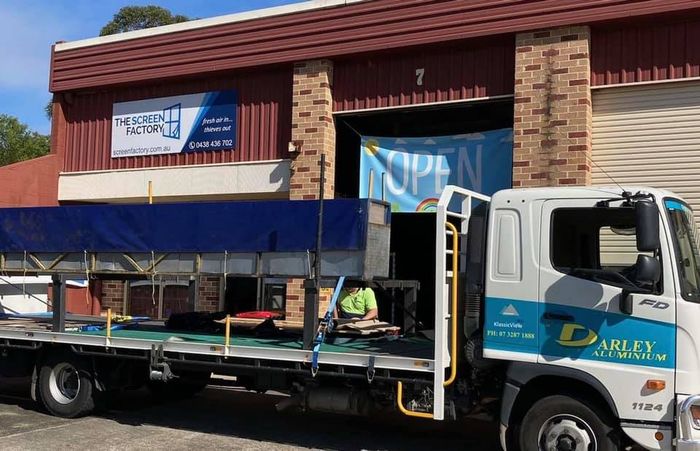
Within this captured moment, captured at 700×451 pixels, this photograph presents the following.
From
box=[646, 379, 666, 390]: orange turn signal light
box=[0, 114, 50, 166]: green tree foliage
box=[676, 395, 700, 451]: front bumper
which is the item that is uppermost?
box=[0, 114, 50, 166]: green tree foliage

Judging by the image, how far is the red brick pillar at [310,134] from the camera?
11.9 meters

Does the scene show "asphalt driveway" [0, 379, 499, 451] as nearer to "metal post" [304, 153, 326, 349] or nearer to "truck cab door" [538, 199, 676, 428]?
"metal post" [304, 153, 326, 349]

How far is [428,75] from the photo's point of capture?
1133 centimetres

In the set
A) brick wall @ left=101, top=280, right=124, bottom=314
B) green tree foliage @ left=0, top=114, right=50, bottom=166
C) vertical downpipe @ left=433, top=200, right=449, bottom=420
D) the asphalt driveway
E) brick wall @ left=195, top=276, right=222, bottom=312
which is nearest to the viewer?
vertical downpipe @ left=433, top=200, right=449, bottom=420

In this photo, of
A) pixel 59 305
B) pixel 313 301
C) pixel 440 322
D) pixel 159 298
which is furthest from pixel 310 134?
pixel 440 322

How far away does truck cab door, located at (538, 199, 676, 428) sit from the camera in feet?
18.1

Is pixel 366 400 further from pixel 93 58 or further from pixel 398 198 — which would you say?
pixel 93 58

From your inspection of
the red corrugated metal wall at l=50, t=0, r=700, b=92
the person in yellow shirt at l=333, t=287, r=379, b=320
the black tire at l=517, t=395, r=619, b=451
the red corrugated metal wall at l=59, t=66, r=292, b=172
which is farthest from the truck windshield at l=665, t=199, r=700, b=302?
the red corrugated metal wall at l=59, t=66, r=292, b=172

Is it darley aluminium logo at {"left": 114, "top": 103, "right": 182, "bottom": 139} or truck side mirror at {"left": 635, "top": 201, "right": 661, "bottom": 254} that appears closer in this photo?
truck side mirror at {"left": 635, "top": 201, "right": 661, "bottom": 254}

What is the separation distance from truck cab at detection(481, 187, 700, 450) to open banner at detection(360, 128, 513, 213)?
4.73 meters

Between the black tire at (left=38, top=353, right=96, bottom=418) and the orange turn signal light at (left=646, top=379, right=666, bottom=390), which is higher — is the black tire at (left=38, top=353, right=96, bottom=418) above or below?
below

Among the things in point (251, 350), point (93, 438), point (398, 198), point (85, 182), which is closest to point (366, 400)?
point (251, 350)

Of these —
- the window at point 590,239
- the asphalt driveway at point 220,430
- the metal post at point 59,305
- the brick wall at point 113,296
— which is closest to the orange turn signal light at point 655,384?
the window at point 590,239

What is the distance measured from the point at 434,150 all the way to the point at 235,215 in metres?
4.63
